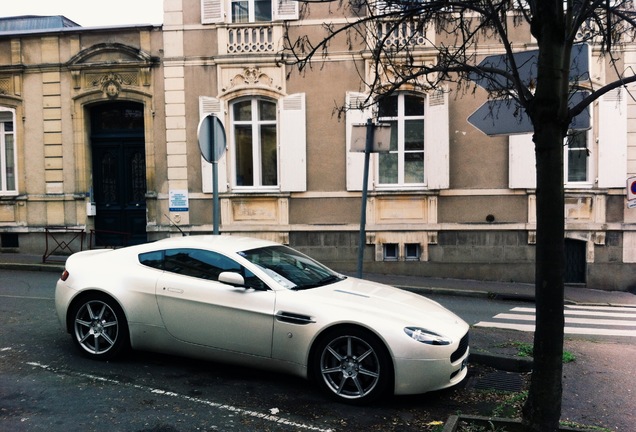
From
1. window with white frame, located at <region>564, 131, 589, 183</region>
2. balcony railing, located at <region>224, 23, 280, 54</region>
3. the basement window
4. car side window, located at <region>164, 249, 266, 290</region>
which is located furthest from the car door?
window with white frame, located at <region>564, 131, 589, 183</region>

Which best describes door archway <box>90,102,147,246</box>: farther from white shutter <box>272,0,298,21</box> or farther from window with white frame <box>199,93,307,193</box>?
white shutter <box>272,0,298,21</box>

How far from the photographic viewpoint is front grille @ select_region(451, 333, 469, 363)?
5209 millimetres

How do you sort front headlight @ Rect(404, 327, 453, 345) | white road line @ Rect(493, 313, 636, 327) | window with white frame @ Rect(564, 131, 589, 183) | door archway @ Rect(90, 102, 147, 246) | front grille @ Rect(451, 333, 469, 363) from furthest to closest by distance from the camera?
door archway @ Rect(90, 102, 147, 246)
window with white frame @ Rect(564, 131, 589, 183)
white road line @ Rect(493, 313, 636, 327)
front grille @ Rect(451, 333, 469, 363)
front headlight @ Rect(404, 327, 453, 345)

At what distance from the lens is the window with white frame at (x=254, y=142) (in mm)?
14742

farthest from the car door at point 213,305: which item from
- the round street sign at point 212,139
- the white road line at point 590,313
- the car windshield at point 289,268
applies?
the white road line at point 590,313

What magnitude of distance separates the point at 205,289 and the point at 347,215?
28.7 ft

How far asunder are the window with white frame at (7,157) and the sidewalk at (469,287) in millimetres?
2301

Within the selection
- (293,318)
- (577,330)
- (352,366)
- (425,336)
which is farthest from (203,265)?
(577,330)

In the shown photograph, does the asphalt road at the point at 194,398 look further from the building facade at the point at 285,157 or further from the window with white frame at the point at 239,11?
the window with white frame at the point at 239,11

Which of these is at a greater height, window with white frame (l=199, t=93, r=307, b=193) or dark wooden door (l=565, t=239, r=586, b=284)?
window with white frame (l=199, t=93, r=307, b=193)

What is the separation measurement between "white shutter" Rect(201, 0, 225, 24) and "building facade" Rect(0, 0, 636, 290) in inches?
1.4

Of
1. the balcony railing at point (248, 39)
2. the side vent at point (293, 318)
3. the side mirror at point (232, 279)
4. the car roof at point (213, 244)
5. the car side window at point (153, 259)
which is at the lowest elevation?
the side vent at point (293, 318)

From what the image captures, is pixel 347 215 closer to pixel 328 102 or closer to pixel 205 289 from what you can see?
pixel 328 102

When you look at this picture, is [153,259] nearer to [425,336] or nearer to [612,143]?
[425,336]
